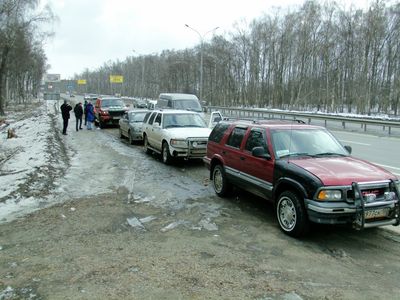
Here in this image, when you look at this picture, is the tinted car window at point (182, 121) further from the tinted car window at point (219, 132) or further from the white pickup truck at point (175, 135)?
the tinted car window at point (219, 132)

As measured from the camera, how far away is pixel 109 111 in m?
26.0

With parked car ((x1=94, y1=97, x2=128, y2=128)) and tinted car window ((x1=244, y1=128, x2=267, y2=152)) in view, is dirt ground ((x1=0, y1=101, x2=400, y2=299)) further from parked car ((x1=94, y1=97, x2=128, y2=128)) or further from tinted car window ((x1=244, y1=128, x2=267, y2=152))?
parked car ((x1=94, y1=97, x2=128, y2=128))

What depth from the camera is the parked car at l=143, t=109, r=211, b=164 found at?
40.3ft

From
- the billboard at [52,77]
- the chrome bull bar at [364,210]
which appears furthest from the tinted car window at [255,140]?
the billboard at [52,77]

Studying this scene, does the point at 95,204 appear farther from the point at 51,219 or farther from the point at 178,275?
the point at 178,275

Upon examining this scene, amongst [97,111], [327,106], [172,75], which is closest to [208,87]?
[172,75]

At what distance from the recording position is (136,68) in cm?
13462

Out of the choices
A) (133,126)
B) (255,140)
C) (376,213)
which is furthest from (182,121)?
(376,213)

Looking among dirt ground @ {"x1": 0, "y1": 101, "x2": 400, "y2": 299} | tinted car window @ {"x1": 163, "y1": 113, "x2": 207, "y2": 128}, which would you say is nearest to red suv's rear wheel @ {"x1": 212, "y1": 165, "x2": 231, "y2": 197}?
dirt ground @ {"x1": 0, "y1": 101, "x2": 400, "y2": 299}

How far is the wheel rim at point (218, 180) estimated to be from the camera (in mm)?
8664

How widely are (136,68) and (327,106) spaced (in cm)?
8835

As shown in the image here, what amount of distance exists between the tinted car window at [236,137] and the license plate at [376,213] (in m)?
3.00

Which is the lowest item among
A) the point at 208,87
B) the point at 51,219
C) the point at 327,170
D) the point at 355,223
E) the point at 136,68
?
the point at 51,219

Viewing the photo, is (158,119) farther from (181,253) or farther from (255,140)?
(181,253)
